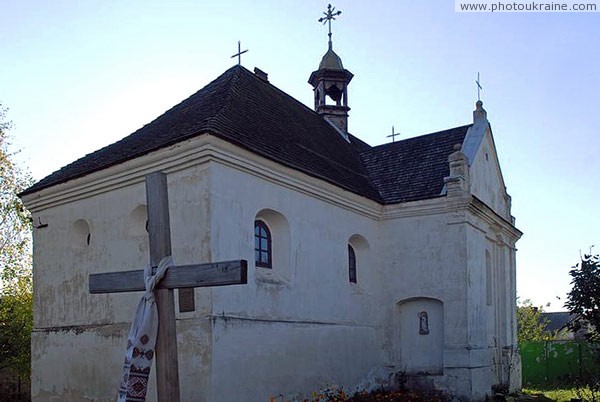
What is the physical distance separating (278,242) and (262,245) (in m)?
0.44

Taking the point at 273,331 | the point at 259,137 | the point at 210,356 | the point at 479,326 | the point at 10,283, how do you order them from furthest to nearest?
the point at 10,283 → the point at 479,326 → the point at 259,137 → the point at 273,331 → the point at 210,356

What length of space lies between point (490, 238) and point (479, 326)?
10.9 ft

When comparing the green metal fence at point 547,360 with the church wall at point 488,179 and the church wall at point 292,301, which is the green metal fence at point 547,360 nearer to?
the church wall at point 488,179

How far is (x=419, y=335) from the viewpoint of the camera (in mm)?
16250

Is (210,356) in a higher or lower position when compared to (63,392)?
higher

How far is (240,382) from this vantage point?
35.2 ft

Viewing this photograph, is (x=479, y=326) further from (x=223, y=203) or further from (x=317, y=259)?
(x=223, y=203)

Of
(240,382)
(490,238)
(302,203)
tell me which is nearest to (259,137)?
(302,203)

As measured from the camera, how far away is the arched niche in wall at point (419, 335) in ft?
52.3

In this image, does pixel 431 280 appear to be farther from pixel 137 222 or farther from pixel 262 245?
pixel 137 222

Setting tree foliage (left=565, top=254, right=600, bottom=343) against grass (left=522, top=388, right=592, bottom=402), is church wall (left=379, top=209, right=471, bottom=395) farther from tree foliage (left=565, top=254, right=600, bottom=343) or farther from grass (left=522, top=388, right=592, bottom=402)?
grass (left=522, top=388, right=592, bottom=402)

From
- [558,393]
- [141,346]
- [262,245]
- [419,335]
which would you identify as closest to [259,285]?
[262,245]

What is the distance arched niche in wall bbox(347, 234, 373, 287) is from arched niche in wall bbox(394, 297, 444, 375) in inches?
45.6

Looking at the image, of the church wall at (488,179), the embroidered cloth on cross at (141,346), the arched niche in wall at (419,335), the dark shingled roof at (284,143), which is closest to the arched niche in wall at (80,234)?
the dark shingled roof at (284,143)
